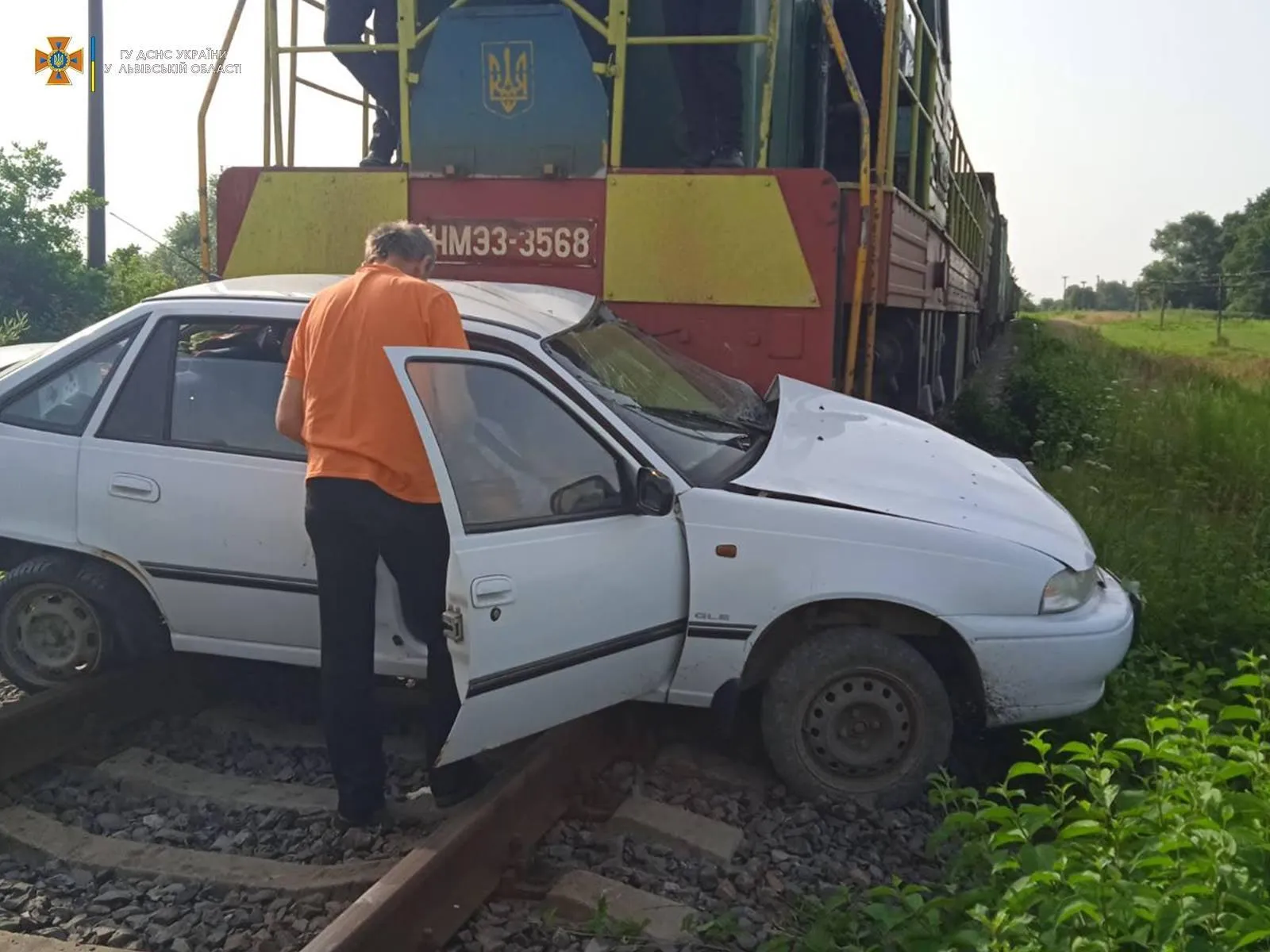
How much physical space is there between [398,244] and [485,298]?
2.43ft

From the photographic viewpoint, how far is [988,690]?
151 inches

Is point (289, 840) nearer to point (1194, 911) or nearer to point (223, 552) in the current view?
point (223, 552)

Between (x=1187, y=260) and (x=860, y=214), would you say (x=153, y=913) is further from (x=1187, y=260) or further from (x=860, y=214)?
(x=1187, y=260)

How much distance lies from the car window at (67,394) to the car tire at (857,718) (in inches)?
103

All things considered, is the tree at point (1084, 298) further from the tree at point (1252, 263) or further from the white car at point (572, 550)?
the white car at point (572, 550)

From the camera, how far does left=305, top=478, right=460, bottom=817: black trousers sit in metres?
3.54

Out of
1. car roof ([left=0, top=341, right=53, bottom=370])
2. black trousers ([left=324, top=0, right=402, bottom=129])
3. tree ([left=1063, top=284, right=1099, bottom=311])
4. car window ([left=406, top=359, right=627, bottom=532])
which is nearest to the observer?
car window ([left=406, top=359, right=627, bottom=532])

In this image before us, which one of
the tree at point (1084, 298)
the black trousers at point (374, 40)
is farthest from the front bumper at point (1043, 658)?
the tree at point (1084, 298)

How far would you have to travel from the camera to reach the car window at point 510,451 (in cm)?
348

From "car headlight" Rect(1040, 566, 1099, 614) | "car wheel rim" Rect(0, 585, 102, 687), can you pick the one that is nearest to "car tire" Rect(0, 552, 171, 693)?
"car wheel rim" Rect(0, 585, 102, 687)

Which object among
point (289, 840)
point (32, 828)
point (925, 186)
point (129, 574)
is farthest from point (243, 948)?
point (925, 186)

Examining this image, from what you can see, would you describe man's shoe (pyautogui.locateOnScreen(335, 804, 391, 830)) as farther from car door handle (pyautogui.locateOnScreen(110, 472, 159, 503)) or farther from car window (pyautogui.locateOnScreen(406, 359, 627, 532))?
car door handle (pyautogui.locateOnScreen(110, 472, 159, 503))

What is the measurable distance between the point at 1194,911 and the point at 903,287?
470 cm

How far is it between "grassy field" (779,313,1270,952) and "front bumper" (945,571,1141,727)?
6.5 inches
